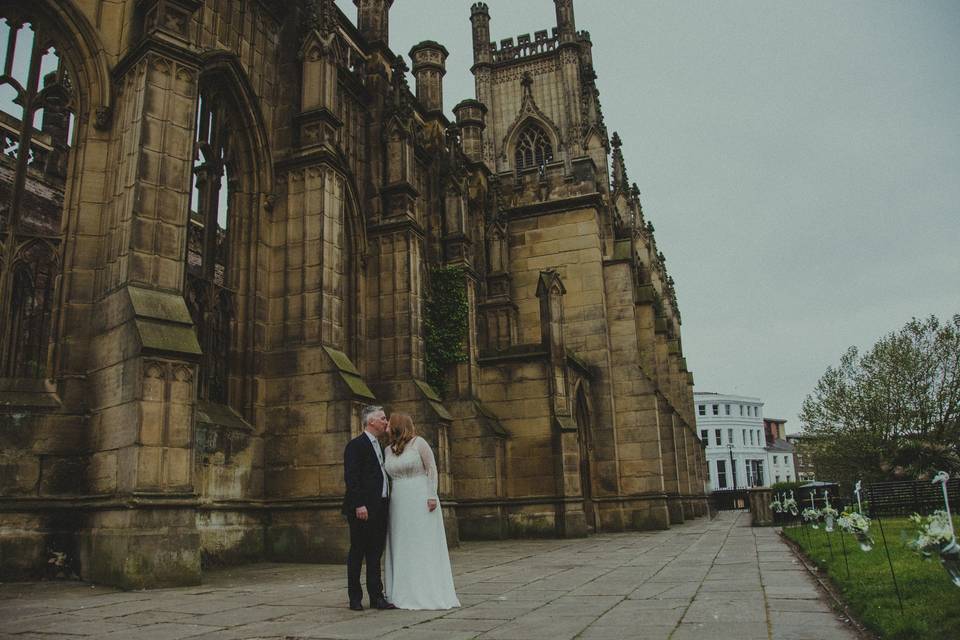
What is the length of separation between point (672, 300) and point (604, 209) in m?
22.2

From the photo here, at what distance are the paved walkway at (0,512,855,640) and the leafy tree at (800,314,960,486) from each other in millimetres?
30873

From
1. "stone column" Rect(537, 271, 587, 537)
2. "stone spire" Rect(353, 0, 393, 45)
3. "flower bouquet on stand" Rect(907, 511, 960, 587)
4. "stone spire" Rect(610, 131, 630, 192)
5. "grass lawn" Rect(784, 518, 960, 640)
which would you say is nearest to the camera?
"flower bouquet on stand" Rect(907, 511, 960, 587)

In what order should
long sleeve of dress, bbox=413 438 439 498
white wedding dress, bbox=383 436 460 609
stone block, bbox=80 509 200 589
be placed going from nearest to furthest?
white wedding dress, bbox=383 436 460 609, long sleeve of dress, bbox=413 438 439 498, stone block, bbox=80 509 200 589

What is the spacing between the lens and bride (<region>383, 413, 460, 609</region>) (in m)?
6.60

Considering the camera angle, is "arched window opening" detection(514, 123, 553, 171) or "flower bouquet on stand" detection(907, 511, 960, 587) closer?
"flower bouquet on stand" detection(907, 511, 960, 587)

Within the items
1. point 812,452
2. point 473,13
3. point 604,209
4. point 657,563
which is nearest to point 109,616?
point 657,563

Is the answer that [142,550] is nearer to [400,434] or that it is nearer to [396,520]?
[396,520]

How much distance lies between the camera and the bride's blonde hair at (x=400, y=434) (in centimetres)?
703

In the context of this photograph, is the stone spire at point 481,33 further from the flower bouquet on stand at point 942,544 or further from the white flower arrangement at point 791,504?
the flower bouquet on stand at point 942,544

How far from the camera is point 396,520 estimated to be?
273 inches

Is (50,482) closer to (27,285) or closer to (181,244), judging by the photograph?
(27,285)

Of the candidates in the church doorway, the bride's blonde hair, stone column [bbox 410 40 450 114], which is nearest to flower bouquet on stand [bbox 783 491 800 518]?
the church doorway

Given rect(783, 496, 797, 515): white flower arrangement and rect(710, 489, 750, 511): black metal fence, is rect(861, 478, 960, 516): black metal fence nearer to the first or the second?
rect(783, 496, 797, 515): white flower arrangement

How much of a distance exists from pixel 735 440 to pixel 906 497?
8827 centimetres
